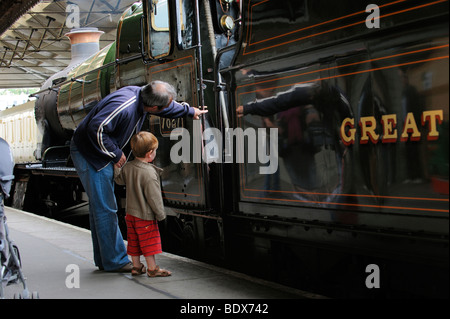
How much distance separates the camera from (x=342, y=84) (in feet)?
10.0

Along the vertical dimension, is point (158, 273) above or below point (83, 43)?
below

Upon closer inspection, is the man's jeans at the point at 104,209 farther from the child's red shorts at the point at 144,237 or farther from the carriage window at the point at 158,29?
the carriage window at the point at 158,29

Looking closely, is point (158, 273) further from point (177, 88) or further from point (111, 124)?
point (177, 88)

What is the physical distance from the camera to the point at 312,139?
3277 millimetres

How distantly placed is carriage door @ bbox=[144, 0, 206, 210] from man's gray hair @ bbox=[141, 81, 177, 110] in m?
0.42

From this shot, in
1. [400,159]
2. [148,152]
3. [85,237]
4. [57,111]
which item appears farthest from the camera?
[57,111]

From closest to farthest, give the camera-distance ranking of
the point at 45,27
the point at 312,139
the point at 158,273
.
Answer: the point at 312,139
the point at 158,273
the point at 45,27

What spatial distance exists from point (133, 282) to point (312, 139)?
1685mm

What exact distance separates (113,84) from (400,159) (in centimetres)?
428

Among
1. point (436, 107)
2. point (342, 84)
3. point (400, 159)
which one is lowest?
point (400, 159)

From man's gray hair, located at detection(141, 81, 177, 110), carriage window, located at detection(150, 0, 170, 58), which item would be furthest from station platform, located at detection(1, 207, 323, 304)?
carriage window, located at detection(150, 0, 170, 58)

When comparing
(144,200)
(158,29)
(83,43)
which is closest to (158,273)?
(144,200)
